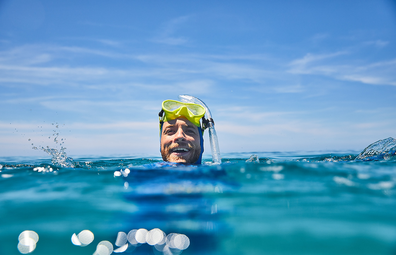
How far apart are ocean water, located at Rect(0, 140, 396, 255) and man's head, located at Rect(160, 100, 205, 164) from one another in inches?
28.2

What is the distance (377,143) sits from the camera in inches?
288

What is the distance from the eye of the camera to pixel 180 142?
5273 mm

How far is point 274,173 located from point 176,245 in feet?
7.80

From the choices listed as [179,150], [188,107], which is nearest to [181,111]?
[188,107]

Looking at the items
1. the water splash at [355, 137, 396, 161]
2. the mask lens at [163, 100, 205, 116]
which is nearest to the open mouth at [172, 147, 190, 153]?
the mask lens at [163, 100, 205, 116]

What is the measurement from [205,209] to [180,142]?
196 centimetres

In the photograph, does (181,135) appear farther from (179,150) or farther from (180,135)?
(179,150)

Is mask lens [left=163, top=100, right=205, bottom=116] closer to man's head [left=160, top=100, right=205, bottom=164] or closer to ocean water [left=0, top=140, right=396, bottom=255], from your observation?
man's head [left=160, top=100, right=205, bottom=164]

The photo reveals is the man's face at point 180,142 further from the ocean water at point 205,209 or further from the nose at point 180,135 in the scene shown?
the ocean water at point 205,209

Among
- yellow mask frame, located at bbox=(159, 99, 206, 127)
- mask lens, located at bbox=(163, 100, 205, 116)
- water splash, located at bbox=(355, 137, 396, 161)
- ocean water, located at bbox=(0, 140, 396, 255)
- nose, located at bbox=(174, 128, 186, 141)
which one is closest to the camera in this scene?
ocean water, located at bbox=(0, 140, 396, 255)

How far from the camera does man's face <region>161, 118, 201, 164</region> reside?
207 inches

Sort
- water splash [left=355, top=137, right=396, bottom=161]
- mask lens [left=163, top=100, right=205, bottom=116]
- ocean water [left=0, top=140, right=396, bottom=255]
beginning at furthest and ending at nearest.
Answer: water splash [left=355, top=137, right=396, bottom=161], mask lens [left=163, top=100, right=205, bottom=116], ocean water [left=0, top=140, right=396, bottom=255]

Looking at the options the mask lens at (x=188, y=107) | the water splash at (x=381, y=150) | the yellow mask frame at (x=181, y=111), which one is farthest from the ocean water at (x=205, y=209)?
the water splash at (x=381, y=150)

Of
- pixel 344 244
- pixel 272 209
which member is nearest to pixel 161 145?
pixel 272 209
